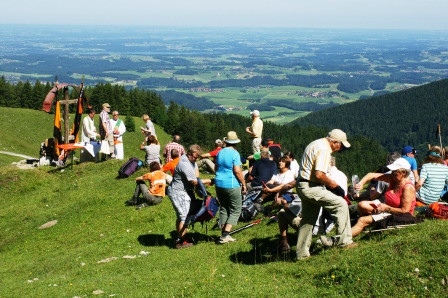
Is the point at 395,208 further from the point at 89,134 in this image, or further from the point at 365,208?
the point at 89,134

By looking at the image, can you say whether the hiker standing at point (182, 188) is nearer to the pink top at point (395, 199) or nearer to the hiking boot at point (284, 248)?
the hiking boot at point (284, 248)

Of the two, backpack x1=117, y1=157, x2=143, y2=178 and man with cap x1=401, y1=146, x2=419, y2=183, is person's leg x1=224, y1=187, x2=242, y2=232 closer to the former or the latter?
man with cap x1=401, y1=146, x2=419, y2=183

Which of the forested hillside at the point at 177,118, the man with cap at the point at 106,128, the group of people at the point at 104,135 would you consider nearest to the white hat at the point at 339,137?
the man with cap at the point at 106,128

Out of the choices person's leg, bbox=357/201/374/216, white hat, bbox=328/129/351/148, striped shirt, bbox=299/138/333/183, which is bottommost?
person's leg, bbox=357/201/374/216

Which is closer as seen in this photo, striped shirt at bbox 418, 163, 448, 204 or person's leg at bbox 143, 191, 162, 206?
striped shirt at bbox 418, 163, 448, 204

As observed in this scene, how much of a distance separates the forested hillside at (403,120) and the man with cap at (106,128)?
549 ft

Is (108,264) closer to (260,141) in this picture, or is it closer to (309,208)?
(309,208)

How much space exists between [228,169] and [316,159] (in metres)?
2.91

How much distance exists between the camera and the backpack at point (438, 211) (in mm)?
9564

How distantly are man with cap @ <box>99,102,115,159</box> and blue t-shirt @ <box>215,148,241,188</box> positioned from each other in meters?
11.8

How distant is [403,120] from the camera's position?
632 feet

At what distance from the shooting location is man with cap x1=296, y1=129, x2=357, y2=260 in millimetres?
7891

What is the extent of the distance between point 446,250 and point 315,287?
209 cm

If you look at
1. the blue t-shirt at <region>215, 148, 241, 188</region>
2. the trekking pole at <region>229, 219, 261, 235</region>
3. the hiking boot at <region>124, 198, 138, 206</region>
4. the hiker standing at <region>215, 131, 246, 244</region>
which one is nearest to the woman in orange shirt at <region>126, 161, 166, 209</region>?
the hiking boot at <region>124, 198, 138, 206</region>
